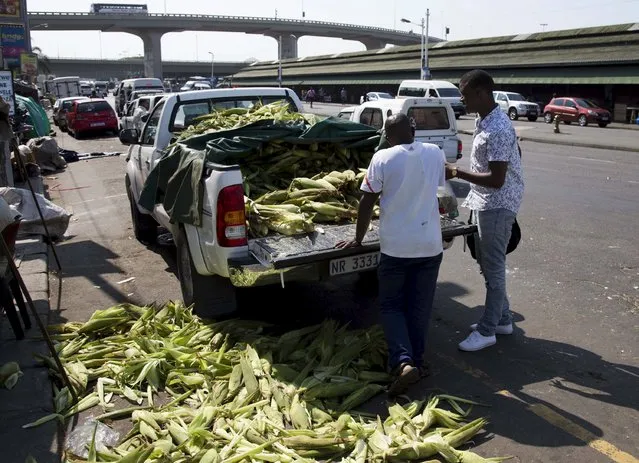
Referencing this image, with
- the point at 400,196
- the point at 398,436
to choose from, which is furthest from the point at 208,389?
the point at 400,196

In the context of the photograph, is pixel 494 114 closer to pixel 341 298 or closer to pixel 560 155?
pixel 341 298

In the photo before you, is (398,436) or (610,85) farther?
(610,85)

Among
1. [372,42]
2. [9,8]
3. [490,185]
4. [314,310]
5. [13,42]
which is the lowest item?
[314,310]

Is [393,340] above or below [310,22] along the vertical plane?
below

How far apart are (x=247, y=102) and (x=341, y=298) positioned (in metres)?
2.89

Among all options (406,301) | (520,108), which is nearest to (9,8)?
(406,301)

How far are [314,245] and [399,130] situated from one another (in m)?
1.16

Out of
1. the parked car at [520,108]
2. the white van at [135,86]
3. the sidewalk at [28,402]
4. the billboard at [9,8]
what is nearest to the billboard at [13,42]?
the billboard at [9,8]

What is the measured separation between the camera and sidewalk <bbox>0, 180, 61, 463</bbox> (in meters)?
3.77

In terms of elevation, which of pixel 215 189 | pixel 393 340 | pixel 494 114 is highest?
pixel 494 114

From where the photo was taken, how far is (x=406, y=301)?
457 centimetres

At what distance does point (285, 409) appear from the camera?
13.3 feet

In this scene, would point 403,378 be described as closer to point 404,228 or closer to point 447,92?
point 404,228

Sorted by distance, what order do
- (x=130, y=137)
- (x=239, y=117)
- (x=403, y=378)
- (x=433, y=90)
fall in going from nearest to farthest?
(x=403, y=378) < (x=239, y=117) < (x=130, y=137) < (x=433, y=90)
